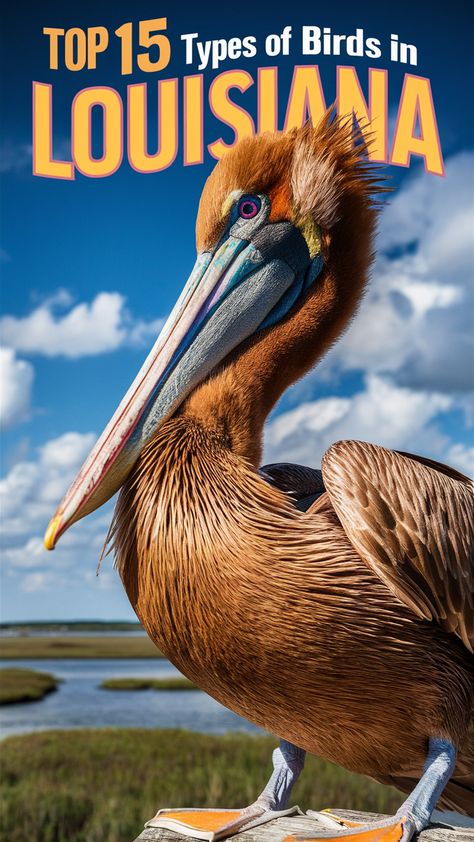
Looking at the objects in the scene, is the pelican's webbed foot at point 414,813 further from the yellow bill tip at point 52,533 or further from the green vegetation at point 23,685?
the green vegetation at point 23,685

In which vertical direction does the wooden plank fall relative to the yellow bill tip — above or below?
below

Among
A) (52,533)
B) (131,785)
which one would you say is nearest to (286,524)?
(52,533)

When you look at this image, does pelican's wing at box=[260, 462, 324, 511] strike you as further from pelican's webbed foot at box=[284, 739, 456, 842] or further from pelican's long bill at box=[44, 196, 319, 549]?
pelican's webbed foot at box=[284, 739, 456, 842]

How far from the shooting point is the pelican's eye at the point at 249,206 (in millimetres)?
2904

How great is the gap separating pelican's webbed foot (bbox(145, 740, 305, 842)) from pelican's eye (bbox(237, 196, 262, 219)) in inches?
68.2

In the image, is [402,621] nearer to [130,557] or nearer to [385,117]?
[130,557]

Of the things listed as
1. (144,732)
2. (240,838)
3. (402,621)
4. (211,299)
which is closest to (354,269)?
(211,299)

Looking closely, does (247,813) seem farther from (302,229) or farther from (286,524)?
(302,229)

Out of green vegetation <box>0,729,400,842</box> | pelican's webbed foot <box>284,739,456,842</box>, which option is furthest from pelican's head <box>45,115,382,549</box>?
green vegetation <box>0,729,400,842</box>

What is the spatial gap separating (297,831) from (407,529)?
98 centimetres

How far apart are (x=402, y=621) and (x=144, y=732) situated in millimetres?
11602

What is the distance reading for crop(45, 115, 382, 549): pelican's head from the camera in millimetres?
2855

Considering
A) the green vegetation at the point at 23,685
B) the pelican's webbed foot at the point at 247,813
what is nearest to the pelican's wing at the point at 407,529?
the pelican's webbed foot at the point at 247,813

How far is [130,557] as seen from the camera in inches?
104
